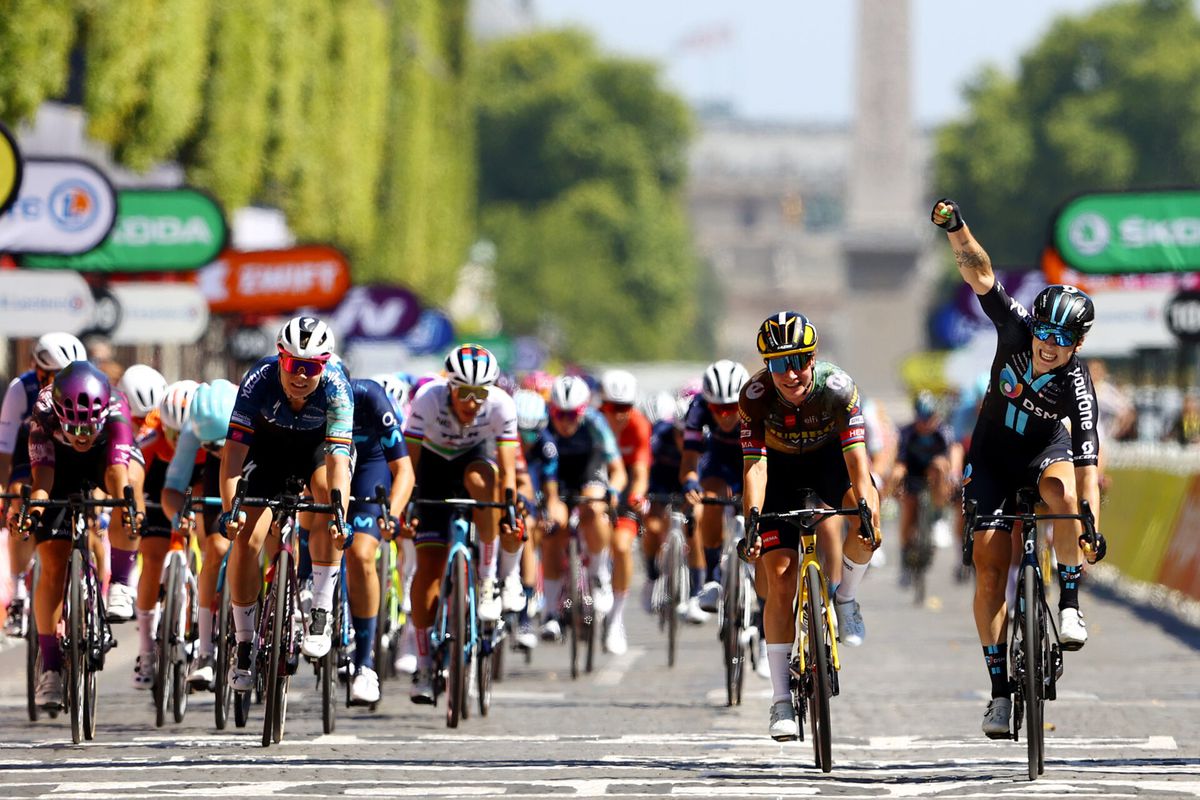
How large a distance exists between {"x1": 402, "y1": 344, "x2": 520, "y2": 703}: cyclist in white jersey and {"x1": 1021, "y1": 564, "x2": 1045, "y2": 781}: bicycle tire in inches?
137

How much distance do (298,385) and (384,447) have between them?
103 cm

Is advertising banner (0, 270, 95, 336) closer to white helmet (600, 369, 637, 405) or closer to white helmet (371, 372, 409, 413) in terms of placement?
white helmet (600, 369, 637, 405)

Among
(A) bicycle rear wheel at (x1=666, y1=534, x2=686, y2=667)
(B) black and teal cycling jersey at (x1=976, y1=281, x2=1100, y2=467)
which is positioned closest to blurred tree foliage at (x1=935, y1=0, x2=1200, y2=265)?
(A) bicycle rear wheel at (x1=666, y1=534, x2=686, y2=667)

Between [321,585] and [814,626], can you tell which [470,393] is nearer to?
[321,585]

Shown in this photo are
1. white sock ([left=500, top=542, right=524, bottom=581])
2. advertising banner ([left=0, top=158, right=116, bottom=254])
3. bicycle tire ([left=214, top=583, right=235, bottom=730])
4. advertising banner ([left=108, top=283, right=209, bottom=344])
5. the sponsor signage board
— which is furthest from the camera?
advertising banner ([left=108, top=283, right=209, bottom=344])

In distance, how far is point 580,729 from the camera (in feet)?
41.6

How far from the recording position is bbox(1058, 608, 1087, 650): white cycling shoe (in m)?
10.1

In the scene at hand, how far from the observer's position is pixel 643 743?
39.2 feet

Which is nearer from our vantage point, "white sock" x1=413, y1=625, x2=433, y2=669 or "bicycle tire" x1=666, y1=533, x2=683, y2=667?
"white sock" x1=413, y1=625, x2=433, y2=669

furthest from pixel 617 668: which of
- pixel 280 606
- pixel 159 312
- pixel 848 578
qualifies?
pixel 159 312

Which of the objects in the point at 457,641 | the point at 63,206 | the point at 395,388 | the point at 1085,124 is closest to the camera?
the point at 457,641

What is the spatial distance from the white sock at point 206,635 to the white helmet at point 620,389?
511cm

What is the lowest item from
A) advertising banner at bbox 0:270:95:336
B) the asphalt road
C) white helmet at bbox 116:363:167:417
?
the asphalt road

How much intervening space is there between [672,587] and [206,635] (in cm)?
494
